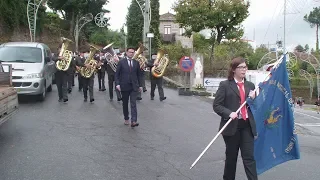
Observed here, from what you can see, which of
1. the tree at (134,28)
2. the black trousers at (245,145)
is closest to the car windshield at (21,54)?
the black trousers at (245,145)

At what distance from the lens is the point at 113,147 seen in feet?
26.3

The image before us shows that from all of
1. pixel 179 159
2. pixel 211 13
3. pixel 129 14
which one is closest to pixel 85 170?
pixel 179 159

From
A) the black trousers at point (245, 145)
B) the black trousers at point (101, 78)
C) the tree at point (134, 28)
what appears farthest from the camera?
the tree at point (134, 28)

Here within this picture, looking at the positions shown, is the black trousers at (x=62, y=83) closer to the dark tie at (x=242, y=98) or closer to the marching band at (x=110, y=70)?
the marching band at (x=110, y=70)

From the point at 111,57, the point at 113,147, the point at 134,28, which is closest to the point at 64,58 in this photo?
the point at 111,57

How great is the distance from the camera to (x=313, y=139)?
10516 millimetres

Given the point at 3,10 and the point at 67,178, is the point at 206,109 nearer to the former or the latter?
the point at 67,178

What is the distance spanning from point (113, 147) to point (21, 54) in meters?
7.53

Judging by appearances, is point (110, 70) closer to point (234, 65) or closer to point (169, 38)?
point (234, 65)

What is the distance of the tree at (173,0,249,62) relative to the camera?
1109 inches

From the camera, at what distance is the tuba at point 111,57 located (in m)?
15.5

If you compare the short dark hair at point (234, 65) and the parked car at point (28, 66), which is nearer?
the short dark hair at point (234, 65)

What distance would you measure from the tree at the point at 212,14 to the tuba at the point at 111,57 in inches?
528

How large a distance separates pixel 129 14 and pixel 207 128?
6360 centimetres
